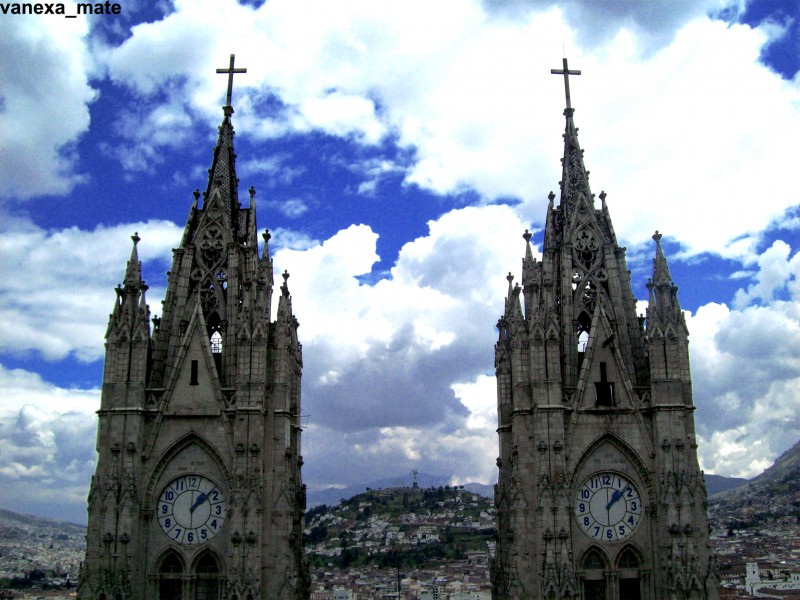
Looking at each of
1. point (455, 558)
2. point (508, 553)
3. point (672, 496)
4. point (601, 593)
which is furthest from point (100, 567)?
point (455, 558)

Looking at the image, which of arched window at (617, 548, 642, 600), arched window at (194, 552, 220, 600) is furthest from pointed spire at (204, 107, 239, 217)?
arched window at (617, 548, 642, 600)

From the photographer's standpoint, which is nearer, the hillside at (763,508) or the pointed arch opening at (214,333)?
the pointed arch opening at (214,333)

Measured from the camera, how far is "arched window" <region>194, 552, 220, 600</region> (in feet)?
117

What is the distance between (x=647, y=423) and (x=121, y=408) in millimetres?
21922

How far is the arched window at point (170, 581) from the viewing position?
1403 inches

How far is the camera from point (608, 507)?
36531 millimetres

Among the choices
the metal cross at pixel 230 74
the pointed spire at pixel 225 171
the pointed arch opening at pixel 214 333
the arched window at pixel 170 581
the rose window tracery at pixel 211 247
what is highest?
the metal cross at pixel 230 74

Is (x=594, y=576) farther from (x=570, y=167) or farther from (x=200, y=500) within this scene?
(x=570, y=167)

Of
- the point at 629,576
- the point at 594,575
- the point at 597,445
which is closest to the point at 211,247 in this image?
the point at 597,445

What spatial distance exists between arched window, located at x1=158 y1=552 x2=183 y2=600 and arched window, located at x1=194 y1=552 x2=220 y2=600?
0.65 meters

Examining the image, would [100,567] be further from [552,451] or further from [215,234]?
[552,451]

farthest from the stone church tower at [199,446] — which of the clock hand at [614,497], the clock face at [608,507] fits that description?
the clock hand at [614,497]

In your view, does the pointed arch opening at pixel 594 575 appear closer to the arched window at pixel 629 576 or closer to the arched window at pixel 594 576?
the arched window at pixel 594 576

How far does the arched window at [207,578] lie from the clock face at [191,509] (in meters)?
0.81
